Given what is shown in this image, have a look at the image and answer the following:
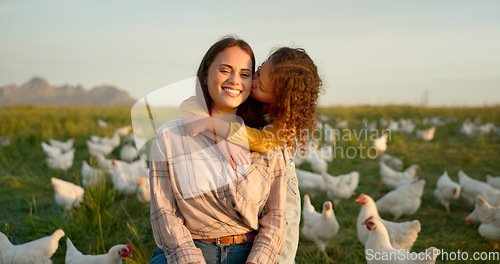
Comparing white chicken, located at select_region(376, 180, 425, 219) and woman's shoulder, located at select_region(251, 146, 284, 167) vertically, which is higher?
woman's shoulder, located at select_region(251, 146, 284, 167)

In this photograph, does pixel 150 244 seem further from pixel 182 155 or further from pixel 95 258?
pixel 182 155

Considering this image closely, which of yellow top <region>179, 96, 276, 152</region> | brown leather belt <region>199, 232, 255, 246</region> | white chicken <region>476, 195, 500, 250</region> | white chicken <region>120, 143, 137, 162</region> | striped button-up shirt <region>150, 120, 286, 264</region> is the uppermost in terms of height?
yellow top <region>179, 96, 276, 152</region>

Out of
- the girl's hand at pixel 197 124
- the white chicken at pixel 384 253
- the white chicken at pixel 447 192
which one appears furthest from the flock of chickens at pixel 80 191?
the white chicken at pixel 447 192

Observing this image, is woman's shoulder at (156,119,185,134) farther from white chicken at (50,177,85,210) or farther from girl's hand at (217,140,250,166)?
white chicken at (50,177,85,210)

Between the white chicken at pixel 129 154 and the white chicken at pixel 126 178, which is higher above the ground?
the white chicken at pixel 126 178

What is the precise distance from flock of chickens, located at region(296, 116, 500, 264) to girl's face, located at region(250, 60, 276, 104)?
3.73 ft

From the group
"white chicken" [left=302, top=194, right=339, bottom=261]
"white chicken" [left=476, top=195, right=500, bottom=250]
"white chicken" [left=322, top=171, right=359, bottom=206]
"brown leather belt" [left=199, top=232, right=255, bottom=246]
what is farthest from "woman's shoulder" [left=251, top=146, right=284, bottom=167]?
"white chicken" [left=322, top=171, right=359, bottom=206]

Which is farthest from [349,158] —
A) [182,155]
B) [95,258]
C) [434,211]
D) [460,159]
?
[182,155]

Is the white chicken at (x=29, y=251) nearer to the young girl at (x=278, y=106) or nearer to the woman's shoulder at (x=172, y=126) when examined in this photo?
the woman's shoulder at (x=172, y=126)

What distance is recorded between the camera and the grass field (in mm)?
3713

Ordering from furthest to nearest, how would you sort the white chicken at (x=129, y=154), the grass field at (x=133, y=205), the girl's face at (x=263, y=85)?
the white chicken at (x=129, y=154) → the grass field at (x=133, y=205) → the girl's face at (x=263, y=85)

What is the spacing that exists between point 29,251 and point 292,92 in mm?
2660

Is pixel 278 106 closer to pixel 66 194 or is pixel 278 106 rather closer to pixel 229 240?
pixel 229 240

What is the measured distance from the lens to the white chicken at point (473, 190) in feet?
16.1
